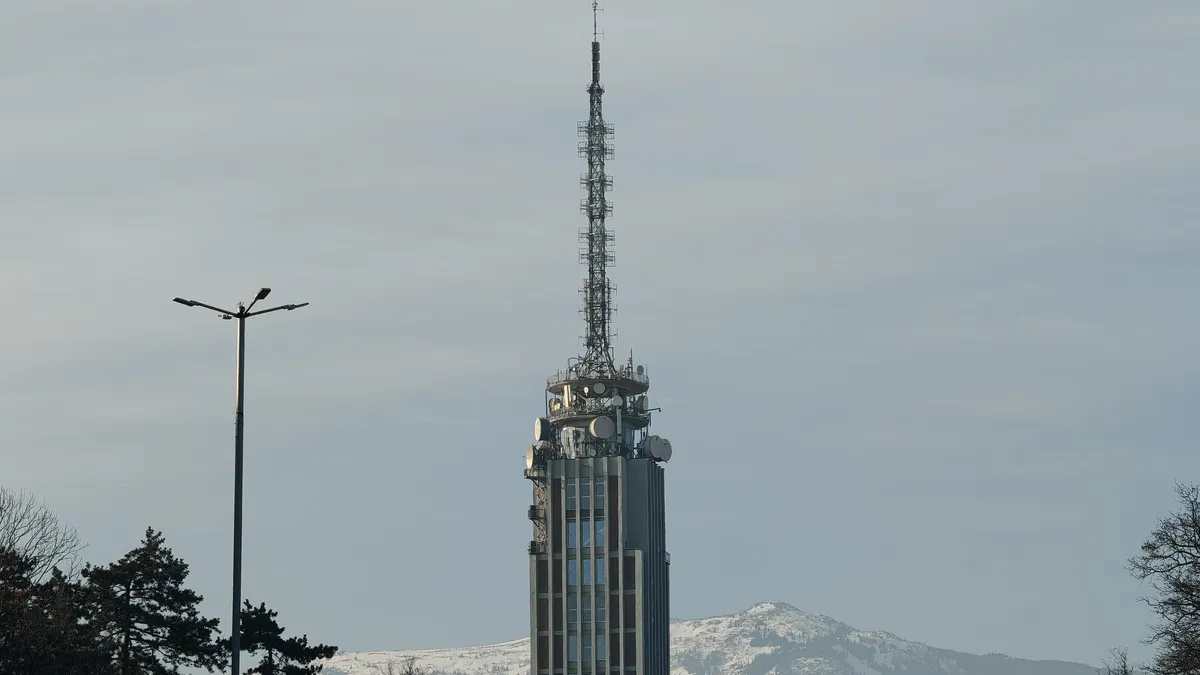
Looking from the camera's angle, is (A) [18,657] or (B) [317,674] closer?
(A) [18,657]

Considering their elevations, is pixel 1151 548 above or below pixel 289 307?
below

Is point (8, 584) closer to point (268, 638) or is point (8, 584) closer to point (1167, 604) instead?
point (268, 638)

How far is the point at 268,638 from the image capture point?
373ft

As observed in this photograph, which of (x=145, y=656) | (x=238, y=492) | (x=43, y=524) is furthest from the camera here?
(x=43, y=524)

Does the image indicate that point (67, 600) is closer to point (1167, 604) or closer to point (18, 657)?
point (18, 657)

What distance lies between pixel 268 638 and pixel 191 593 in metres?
6.56

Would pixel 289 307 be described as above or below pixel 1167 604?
above

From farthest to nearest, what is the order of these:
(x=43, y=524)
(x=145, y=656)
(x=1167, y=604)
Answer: (x=43, y=524) < (x=145, y=656) < (x=1167, y=604)

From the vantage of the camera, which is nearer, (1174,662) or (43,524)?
(1174,662)

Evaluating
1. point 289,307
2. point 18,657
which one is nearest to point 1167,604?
point 289,307

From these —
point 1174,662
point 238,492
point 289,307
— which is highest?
point 289,307

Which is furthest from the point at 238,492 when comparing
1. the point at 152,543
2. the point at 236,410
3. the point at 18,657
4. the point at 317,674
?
the point at 317,674

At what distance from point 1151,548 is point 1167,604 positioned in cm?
228

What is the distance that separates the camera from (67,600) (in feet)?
332
